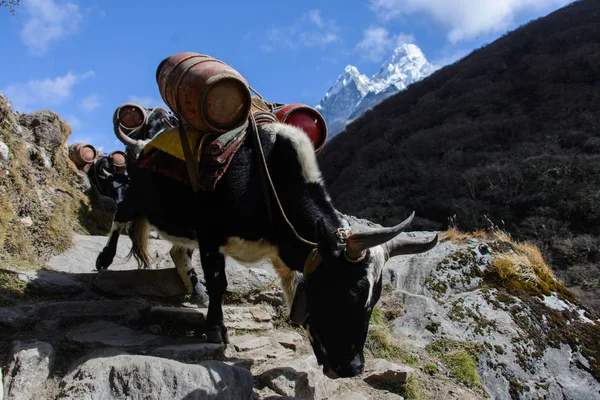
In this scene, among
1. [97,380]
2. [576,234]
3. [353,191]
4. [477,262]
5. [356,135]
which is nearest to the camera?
[97,380]

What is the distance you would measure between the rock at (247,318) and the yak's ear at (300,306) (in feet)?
3.40

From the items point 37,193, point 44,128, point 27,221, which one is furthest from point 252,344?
point 44,128

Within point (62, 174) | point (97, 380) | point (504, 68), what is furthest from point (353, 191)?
point (97, 380)

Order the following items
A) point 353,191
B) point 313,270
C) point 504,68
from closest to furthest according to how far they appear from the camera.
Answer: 1. point 313,270
2. point 353,191
3. point 504,68

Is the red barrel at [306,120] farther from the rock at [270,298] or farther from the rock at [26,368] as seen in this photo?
the rock at [26,368]

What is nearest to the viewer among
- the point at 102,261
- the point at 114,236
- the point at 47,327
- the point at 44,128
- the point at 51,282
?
the point at 47,327

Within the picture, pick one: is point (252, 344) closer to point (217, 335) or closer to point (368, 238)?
point (217, 335)

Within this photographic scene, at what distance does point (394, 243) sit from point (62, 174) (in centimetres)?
600

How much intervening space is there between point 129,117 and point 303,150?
3.21m

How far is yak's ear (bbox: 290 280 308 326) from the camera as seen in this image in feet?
11.2

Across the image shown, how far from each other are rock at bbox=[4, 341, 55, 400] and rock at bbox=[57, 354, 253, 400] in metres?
0.18

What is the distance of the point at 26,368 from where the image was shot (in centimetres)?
286

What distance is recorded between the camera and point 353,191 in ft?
80.3

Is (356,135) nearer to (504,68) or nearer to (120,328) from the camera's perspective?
(504,68)
